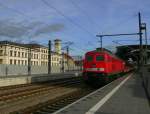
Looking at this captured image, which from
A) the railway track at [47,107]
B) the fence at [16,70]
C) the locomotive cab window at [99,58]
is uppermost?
the locomotive cab window at [99,58]

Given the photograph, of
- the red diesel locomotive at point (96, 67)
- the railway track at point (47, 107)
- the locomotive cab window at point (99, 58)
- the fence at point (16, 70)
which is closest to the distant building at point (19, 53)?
the fence at point (16, 70)

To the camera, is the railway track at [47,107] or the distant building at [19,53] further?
the distant building at [19,53]

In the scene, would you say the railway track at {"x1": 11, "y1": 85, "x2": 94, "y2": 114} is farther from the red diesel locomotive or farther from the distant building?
→ the distant building

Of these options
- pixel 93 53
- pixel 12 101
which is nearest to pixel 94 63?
pixel 93 53

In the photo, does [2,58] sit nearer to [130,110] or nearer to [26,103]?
[26,103]

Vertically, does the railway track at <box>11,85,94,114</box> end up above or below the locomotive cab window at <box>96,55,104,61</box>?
below

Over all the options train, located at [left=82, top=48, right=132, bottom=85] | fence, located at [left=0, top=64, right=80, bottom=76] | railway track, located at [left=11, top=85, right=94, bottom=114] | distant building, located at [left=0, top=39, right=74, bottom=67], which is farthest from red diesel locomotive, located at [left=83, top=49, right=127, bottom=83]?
distant building, located at [left=0, top=39, right=74, bottom=67]

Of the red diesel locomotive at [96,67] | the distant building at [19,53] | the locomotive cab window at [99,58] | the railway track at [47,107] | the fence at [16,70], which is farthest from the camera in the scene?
the distant building at [19,53]

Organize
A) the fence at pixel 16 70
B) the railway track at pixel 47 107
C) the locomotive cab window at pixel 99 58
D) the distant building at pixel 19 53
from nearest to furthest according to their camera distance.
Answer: the railway track at pixel 47 107
the locomotive cab window at pixel 99 58
the fence at pixel 16 70
the distant building at pixel 19 53

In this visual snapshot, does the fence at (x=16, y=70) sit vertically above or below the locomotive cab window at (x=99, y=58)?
below

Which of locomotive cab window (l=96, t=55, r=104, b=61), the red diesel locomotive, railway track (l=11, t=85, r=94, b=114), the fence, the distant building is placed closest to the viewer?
railway track (l=11, t=85, r=94, b=114)

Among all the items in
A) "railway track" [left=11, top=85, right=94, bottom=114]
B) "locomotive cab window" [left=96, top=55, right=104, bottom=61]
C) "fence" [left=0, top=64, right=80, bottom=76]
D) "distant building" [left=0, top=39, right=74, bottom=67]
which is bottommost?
"railway track" [left=11, top=85, right=94, bottom=114]

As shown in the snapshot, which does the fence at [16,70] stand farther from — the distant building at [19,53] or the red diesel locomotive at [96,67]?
the red diesel locomotive at [96,67]

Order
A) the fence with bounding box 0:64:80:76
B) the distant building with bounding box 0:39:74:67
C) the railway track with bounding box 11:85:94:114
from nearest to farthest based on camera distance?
the railway track with bounding box 11:85:94:114
the fence with bounding box 0:64:80:76
the distant building with bounding box 0:39:74:67
